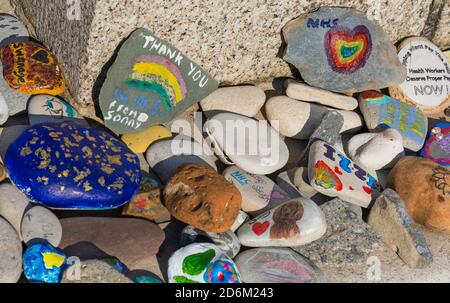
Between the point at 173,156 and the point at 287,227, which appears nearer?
the point at 287,227

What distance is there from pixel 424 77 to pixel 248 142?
1.06 m

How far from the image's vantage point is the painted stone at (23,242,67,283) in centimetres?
288

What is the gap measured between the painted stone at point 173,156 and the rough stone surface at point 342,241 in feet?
1.81

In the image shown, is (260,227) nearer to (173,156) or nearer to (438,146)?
(173,156)

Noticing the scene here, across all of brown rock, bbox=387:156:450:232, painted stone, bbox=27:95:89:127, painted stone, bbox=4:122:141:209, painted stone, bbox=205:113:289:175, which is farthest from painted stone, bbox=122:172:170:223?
brown rock, bbox=387:156:450:232

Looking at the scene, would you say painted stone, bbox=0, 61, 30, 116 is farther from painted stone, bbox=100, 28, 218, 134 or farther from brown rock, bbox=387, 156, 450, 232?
brown rock, bbox=387, 156, 450, 232

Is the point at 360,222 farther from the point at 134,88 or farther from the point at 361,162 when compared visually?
the point at 134,88

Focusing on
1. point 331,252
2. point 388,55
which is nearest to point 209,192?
point 331,252

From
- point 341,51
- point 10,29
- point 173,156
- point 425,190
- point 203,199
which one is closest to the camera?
point 203,199

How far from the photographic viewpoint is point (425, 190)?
3.36 meters

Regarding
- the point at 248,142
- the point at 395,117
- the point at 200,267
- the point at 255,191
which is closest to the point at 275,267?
the point at 200,267

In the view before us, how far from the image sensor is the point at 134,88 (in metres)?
3.56

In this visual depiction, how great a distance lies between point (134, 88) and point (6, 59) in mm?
619

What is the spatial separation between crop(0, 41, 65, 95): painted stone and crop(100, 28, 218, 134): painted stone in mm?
296
